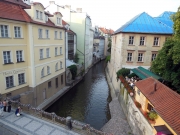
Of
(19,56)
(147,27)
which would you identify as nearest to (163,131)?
(19,56)

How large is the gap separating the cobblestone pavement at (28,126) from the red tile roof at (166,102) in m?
6.81

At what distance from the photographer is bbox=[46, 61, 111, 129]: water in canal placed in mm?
20781

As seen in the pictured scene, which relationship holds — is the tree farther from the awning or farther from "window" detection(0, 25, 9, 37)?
"window" detection(0, 25, 9, 37)

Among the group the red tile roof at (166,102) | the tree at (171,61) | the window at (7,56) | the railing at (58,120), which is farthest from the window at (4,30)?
the tree at (171,61)

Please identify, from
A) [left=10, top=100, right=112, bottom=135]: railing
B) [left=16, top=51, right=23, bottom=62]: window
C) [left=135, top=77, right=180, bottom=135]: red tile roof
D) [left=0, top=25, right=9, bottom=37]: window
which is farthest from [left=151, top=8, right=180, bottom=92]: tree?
[left=0, top=25, right=9, bottom=37]: window

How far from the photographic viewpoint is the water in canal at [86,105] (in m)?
20.8

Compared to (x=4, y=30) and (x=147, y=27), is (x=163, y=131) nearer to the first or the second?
(x=4, y=30)

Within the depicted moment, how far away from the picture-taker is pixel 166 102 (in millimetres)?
10547

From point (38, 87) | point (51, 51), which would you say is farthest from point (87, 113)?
point (51, 51)

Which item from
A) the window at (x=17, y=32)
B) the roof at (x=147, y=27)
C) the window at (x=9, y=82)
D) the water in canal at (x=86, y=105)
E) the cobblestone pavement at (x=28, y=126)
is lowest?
the water in canal at (x=86, y=105)

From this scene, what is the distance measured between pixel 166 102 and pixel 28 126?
11.0 metres

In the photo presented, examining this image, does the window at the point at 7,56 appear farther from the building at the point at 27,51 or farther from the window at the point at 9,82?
the window at the point at 9,82

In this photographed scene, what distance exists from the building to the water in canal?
123 inches

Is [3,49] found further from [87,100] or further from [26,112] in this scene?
[87,100]
